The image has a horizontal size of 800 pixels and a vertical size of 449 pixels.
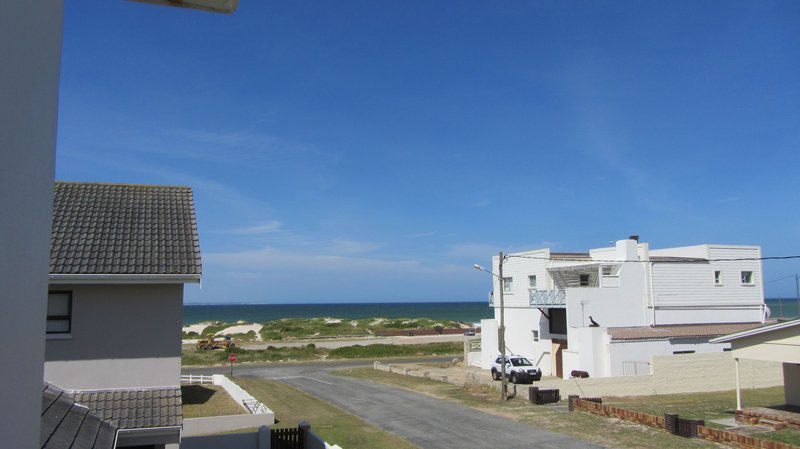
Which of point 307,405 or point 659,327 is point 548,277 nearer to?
point 659,327

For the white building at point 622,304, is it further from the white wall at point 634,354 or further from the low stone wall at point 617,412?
the low stone wall at point 617,412

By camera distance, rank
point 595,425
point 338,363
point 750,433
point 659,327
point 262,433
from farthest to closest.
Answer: point 338,363
point 659,327
point 595,425
point 750,433
point 262,433

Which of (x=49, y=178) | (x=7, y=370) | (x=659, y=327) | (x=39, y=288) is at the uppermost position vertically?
(x=49, y=178)

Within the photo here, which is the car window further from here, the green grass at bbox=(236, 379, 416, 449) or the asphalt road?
the green grass at bbox=(236, 379, 416, 449)

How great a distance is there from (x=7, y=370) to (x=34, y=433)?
372mm

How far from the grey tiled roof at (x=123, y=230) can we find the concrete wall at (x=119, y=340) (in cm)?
49

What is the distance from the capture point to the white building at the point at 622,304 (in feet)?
110

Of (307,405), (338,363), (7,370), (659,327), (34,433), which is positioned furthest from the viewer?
(338,363)

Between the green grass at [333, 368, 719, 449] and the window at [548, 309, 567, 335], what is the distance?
9031mm

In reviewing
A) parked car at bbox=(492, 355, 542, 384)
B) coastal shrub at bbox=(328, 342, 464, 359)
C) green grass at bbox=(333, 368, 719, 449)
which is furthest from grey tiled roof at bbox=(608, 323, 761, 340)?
coastal shrub at bbox=(328, 342, 464, 359)

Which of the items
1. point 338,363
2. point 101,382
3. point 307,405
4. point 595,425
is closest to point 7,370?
point 101,382

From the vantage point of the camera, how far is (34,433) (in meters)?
2.50

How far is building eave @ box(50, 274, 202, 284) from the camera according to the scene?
13.0 meters

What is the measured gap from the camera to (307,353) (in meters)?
58.9
